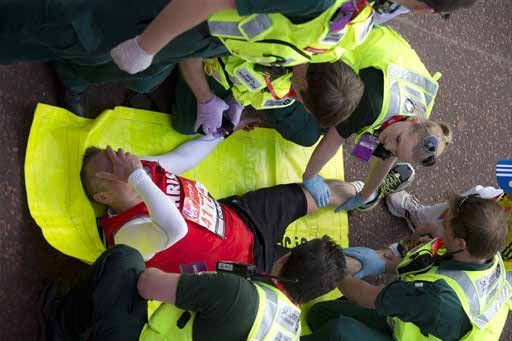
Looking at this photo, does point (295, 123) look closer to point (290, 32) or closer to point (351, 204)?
point (351, 204)

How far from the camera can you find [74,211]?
192cm

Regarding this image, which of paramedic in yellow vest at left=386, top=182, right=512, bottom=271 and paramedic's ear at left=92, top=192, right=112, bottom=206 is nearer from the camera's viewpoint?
paramedic's ear at left=92, top=192, right=112, bottom=206

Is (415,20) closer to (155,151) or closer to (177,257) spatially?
(155,151)

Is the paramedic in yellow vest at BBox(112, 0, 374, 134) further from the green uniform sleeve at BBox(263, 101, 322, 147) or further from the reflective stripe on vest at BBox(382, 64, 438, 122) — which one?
the green uniform sleeve at BBox(263, 101, 322, 147)

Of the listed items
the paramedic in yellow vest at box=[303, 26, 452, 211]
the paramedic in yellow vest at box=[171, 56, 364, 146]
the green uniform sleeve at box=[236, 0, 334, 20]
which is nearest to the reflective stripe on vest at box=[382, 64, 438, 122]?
the paramedic in yellow vest at box=[303, 26, 452, 211]

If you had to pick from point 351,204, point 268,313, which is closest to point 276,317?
point 268,313

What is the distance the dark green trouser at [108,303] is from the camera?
4.94 ft

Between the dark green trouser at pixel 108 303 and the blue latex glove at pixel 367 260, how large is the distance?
1.13m

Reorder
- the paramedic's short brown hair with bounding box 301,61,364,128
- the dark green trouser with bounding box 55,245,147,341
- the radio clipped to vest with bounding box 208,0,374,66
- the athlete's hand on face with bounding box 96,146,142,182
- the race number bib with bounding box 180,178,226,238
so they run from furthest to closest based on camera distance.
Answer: the race number bib with bounding box 180,178,226,238
the athlete's hand on face with bounding box 96,146,142,182
the paramedic's short brown hair with bounding box 301,61,364,128
the dark green trouser with bounding box 55,245,147,341
the radio clipped to vest with bounding box 208,0,374,66

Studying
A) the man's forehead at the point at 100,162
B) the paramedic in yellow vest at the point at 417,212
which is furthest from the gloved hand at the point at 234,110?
the paramedic in yellow vest at the point at 417,212

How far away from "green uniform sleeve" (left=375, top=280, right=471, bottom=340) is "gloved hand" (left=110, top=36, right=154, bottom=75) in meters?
1.22

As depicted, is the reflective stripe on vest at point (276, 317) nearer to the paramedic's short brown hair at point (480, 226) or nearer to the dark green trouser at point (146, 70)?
the dark green trouser at point (146, 70)

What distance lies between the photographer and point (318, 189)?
2389mm

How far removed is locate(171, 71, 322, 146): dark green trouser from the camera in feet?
7.02
